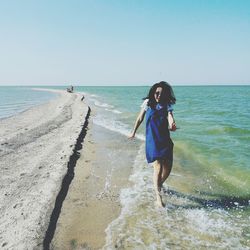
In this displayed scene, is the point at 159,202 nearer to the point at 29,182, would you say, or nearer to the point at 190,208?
Result: the point at 190,208

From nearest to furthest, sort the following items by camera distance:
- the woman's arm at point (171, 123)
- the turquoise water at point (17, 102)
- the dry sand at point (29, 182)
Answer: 1. the dry sand at point (29, 182)
2. the woman's arm at point (171, 123)
3. the turquoise water at point (17, 102)

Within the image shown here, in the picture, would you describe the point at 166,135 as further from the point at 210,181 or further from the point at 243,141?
the point at 243,141

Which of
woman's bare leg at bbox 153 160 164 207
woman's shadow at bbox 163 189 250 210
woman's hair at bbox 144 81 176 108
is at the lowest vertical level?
woman's shadow at bbox 163 189 250 210

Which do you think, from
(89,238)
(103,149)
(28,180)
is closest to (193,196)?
(89,238)

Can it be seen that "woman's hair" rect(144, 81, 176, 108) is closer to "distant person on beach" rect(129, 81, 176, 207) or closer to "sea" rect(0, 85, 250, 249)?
"distant person on beach" rect(129, 81, 176, 207)

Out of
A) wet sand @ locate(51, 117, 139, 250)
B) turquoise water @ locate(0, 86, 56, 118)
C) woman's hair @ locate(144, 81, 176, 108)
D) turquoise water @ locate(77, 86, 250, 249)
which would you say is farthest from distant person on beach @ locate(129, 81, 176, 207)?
turquoise water @ locate(0, 86, 56, 118)

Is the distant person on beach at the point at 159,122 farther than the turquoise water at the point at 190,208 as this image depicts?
Yes

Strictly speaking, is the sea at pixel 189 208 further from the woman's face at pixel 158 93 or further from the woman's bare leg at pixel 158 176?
the woman's face at pixel 158 93

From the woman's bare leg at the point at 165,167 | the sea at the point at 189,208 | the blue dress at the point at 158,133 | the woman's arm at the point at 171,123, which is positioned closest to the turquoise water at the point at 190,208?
the sea at the point at 189,208

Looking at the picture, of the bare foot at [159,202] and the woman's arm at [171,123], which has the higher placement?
the woman's arm at [171,123]

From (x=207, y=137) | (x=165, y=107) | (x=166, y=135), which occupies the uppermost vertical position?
(x=165, y=107)

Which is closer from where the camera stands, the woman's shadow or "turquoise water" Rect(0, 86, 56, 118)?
the woman's shadow

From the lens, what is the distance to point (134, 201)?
21.7 ft

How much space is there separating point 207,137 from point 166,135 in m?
10.4
